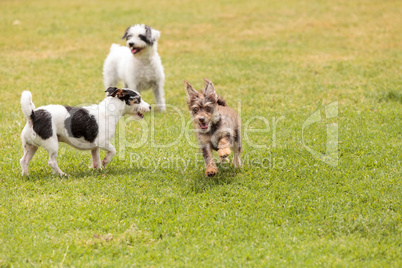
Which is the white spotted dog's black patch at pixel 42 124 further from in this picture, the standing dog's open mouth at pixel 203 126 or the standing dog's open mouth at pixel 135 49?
the standing dog's open mouth at pixel 135 49

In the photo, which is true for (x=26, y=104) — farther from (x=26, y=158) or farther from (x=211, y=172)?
(x=211, y=172)

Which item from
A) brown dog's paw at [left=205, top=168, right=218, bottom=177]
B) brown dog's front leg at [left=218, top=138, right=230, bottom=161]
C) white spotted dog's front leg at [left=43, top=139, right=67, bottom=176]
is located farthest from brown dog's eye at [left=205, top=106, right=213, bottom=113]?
white spotted dog's front leg at [left=43, top=139, right=67, bottom=176]

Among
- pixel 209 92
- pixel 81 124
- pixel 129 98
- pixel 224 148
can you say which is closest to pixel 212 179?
pixel 224 148

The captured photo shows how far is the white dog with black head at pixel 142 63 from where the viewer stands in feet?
33.1

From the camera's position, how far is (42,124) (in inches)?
242

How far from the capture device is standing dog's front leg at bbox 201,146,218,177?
21.2ft

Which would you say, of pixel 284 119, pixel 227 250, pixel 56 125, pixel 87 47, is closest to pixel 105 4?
pixel 87 47

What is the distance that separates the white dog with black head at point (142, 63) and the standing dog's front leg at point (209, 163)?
3.90m

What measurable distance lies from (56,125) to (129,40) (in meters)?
4.21

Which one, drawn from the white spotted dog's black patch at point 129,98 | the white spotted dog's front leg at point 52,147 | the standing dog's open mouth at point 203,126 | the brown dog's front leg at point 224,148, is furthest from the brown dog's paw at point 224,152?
the white spotted dog's front leg at point 52,147

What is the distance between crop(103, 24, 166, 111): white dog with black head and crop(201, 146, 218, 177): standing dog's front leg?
3.90 m

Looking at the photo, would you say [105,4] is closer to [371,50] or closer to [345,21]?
[345,21]

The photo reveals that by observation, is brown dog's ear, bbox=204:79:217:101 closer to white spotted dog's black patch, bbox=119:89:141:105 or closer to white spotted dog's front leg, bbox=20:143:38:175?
white spotted dog's black patch, bbox=119:89:141:105

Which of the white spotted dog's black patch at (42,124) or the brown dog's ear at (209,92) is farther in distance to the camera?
the brown dog's ear at (209,92)
